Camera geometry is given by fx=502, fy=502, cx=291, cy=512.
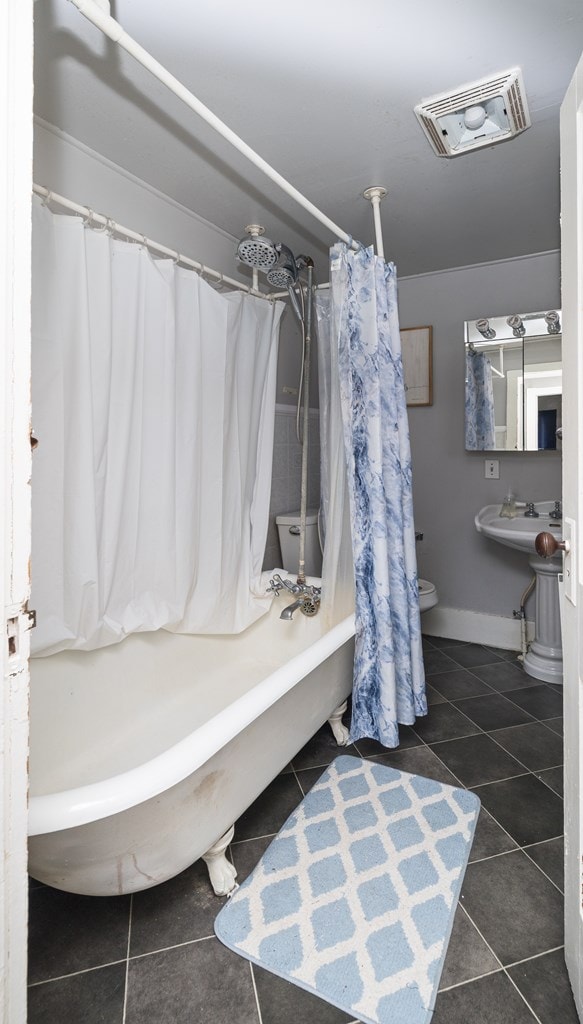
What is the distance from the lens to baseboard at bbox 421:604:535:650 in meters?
3.00

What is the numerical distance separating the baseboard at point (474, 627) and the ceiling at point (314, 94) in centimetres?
215

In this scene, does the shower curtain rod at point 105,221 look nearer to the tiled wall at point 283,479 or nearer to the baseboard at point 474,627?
the tiled wall at point 283,479

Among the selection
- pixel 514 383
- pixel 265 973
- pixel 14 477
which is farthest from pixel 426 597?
pixel 14 477

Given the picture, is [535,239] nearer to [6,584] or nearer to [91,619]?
[91,619]

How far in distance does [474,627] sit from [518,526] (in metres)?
0.77

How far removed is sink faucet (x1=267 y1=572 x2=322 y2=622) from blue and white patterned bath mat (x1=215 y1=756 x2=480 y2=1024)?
66 cm

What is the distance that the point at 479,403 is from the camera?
2936 millimetres

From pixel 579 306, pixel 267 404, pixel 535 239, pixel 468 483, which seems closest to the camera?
pixel 579 306

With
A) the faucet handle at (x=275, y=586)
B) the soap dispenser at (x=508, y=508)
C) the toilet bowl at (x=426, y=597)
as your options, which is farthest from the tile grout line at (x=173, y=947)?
the soap dispenser at (x=508, y=508)

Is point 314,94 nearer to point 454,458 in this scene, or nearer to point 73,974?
point 454,458

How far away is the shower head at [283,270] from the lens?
1955 millimetres

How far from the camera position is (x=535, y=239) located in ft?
8.38

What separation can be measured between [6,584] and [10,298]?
14.3 inches

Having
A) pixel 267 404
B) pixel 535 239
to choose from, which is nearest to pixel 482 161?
pixel 535 239
